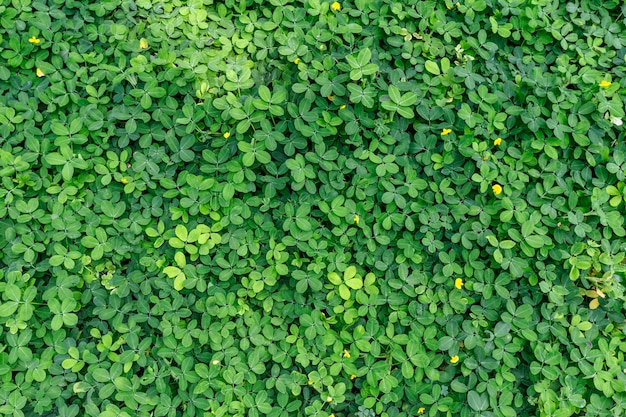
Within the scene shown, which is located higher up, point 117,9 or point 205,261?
point 117,9

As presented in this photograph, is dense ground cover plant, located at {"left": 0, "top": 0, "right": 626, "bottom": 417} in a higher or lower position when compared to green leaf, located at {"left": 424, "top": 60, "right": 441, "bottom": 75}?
lower

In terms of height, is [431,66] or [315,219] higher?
[431,66]

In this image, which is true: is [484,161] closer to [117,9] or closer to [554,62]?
[554,62]

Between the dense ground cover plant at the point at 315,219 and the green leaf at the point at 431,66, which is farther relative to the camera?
the green leaf at the point at 431,66

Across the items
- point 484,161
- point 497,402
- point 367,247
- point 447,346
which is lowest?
point 497,402

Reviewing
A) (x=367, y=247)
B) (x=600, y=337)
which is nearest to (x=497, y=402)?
(x=600, y=337)

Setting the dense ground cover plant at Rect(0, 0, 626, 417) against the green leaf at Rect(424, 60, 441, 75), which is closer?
the dense ground cover plant at Rect(0, 0, 626, 417)

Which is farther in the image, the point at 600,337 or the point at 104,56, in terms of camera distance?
the point at 104,56

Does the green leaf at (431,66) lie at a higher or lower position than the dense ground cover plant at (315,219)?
higher
